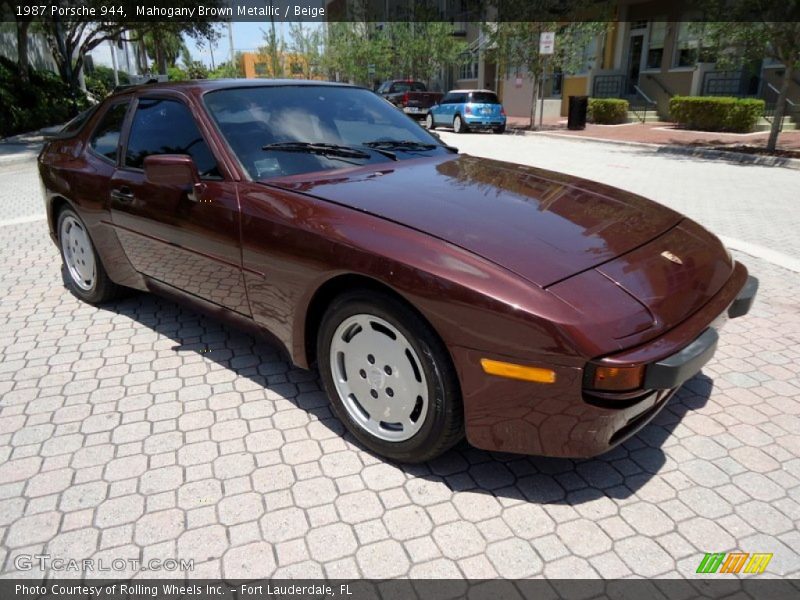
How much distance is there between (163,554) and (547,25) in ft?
74.2

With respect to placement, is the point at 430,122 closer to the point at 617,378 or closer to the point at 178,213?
the point at 178,213

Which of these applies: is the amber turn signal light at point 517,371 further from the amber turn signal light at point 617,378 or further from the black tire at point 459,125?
the black tire at point 459,125

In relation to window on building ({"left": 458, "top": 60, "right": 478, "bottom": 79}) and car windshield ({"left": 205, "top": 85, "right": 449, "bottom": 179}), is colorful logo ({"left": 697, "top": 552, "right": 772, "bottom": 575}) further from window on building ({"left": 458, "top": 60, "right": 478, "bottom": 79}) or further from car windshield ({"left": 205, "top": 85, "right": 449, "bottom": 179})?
window on building ({"left": 458, "top": 60, "right": 478, "bottom": 79})

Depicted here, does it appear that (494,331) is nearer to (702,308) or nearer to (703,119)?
(702,308)

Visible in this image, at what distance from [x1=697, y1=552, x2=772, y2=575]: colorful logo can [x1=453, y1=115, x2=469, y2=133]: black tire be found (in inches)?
842

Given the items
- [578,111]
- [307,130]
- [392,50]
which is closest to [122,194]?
[307,130]

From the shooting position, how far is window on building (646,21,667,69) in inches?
947

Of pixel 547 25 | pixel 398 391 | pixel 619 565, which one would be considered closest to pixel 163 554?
pixel 398 391

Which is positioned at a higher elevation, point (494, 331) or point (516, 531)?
point (494, 331)

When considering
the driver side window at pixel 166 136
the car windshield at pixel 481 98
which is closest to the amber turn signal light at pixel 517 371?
the driver side window at pixel 166 136

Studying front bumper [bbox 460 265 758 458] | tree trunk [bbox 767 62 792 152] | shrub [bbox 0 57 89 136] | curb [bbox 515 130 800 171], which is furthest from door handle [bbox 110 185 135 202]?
shrub [bbox 0 57 89 136]

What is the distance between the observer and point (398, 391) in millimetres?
2467

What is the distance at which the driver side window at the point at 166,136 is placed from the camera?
10.3ft

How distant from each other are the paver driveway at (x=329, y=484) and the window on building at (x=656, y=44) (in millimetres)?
24781
